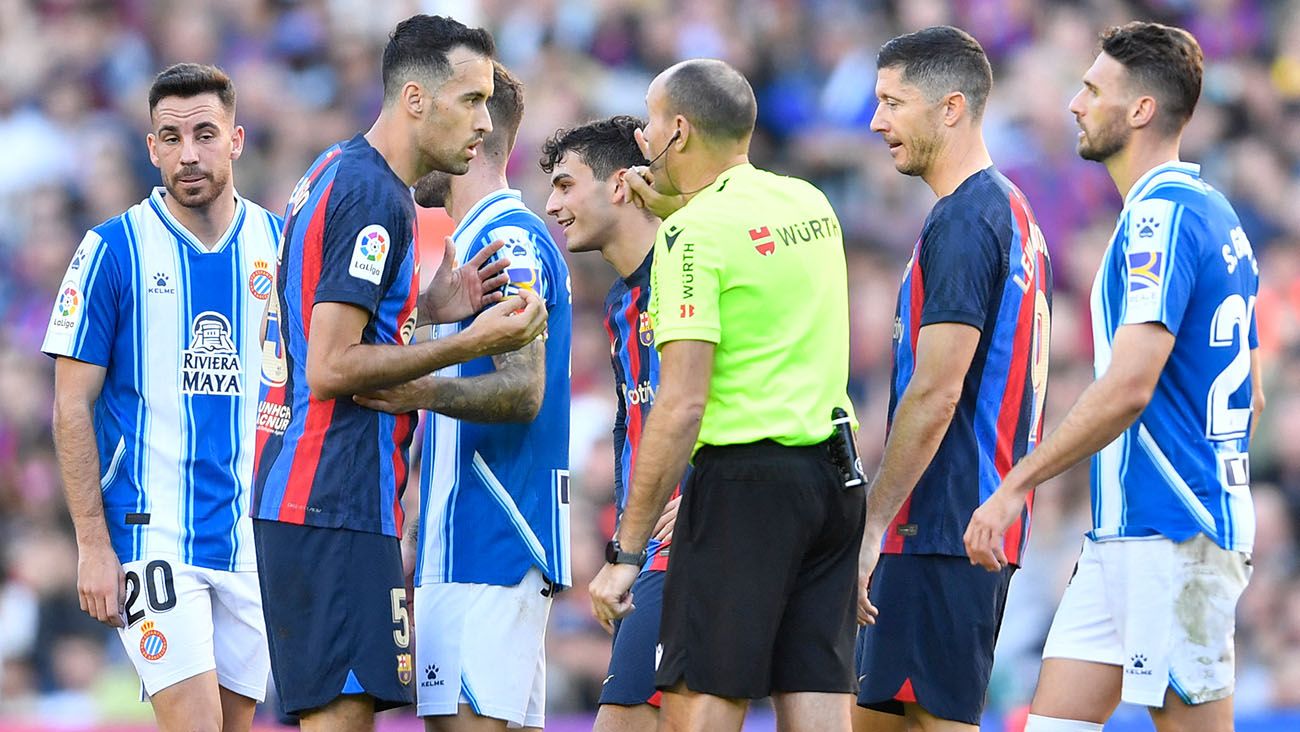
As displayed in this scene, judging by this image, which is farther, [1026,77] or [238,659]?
[1026,77]

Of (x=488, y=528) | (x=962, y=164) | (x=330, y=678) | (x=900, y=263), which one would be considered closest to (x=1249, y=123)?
(x=900, y=263)

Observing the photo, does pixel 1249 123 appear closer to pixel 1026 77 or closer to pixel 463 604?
pixel 1026 77

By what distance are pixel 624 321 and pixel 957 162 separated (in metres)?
1.36

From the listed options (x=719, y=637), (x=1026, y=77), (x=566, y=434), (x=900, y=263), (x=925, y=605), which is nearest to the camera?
(x=719, y=637)

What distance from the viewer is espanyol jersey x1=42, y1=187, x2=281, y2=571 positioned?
6508mm

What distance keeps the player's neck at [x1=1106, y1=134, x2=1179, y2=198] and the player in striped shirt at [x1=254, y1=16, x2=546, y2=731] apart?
196 cm

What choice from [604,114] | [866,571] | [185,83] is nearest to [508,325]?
[866,571]

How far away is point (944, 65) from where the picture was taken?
611cm

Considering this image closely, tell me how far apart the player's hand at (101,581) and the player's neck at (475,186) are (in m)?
1.79

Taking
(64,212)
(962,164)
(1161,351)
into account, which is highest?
(64,212)

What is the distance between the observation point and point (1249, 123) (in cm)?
1382

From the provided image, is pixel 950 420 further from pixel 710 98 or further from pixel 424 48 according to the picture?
pixel 424 48

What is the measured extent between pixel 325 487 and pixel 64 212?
26.5 feet

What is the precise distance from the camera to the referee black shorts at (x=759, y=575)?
5.22 metres
